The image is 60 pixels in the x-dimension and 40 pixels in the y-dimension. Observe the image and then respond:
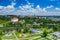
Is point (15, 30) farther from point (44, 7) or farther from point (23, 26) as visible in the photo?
point (44, 7)

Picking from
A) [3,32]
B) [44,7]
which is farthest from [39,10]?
[3,32]

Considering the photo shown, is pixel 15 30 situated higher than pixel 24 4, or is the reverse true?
pixel 24 4

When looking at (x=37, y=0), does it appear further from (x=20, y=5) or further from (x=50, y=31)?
(x=50, y=31)

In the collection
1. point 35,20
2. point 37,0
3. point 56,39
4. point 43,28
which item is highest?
point 37,0

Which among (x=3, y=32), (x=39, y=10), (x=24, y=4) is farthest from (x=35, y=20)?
(x=3, y=32)

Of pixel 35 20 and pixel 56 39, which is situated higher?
pixel 35 20
